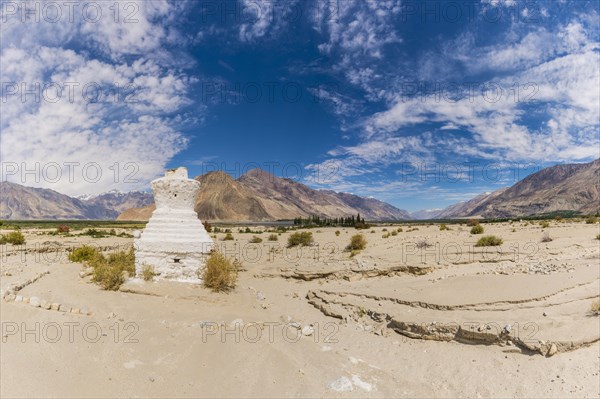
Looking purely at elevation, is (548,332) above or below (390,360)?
above

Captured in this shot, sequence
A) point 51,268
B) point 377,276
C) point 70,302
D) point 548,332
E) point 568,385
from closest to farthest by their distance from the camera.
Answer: point 568,385
point 548,332
point 70,302
point 51,268
point 377,276

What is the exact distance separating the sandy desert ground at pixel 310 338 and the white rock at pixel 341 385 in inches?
0.7

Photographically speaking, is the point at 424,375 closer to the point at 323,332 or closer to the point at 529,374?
the point at 529,374

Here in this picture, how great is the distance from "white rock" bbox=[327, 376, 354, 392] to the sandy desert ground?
2 centimetres

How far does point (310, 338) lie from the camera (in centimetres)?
748

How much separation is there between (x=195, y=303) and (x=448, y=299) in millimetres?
6571

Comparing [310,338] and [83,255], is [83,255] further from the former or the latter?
[310,338]

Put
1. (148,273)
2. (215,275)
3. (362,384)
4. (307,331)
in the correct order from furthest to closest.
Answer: (215,275) → (148,273) → (307,331) → (362,384)

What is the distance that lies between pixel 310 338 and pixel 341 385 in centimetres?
226

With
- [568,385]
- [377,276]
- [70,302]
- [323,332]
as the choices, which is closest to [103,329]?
[70,302]

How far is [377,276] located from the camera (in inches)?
506

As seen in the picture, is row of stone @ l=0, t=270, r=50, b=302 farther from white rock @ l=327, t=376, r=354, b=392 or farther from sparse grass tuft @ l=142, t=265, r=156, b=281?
white rock @ l=327, t=376, r=354, b=392

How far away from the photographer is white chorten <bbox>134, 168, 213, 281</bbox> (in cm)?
926

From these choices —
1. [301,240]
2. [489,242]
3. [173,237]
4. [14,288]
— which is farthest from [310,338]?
[301,240]
